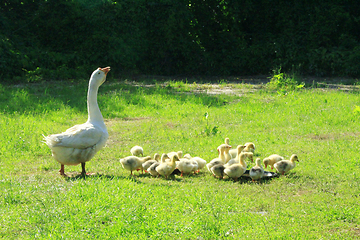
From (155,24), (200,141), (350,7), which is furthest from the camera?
(350,7)

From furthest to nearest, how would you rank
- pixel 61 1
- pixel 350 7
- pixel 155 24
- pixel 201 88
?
pixel 350 7 < pixel 155 24 < pixel 61 1 < pixel 201 88

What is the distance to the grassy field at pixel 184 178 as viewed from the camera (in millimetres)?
4629

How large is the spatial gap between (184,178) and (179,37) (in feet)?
53.1

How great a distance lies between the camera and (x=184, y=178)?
6777mm

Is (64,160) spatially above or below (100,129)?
below

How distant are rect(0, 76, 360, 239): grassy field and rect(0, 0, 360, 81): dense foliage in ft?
23.9

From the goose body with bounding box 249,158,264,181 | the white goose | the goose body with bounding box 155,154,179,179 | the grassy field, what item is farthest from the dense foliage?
the goose body with bounding box 249,158,264,181

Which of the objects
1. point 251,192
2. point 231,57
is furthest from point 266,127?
point 231,57

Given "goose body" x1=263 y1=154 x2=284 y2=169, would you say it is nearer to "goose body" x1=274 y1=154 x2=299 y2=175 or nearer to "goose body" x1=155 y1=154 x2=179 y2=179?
"goose body" x1=274 y1=154 x2=299 y2=175

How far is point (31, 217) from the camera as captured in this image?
4.68 metres

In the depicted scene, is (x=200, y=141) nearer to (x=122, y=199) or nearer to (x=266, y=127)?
(x=266, y=127)

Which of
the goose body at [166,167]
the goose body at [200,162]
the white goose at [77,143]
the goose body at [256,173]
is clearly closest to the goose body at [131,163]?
the goose body at [166,167]

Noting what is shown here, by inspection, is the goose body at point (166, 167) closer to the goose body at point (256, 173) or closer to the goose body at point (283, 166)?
the goose body at point (256, 173)

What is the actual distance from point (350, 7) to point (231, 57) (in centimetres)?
787
